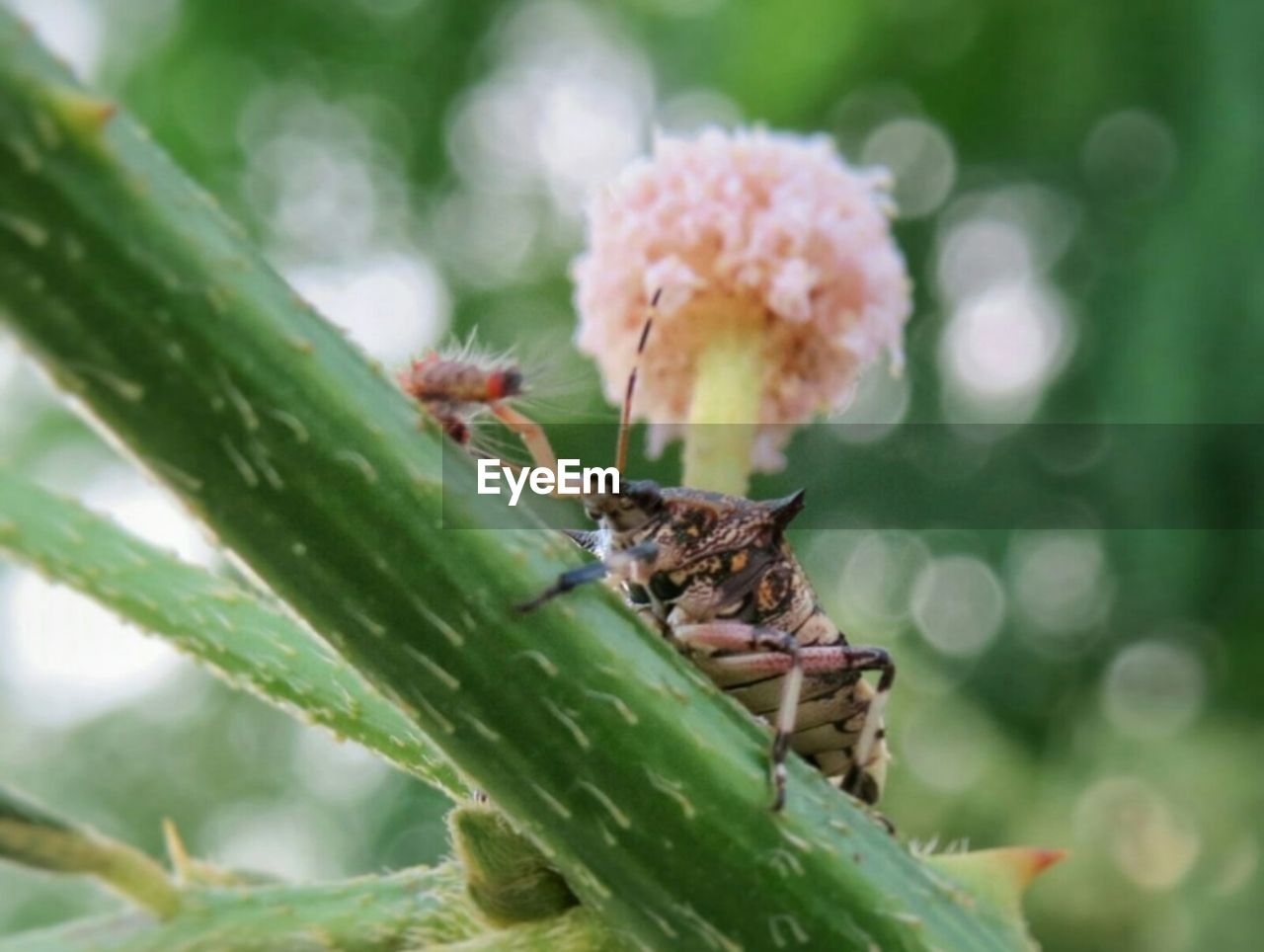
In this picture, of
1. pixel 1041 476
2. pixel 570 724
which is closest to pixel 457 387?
pixel 570 724

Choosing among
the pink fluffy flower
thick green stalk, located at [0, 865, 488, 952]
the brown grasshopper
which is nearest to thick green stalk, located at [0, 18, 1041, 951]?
thick green stalk, located at [0, 865, 488, 952]

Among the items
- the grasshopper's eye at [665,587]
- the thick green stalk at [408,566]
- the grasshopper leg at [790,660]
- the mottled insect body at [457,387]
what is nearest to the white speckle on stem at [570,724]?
the thick green stalk at [408,566]

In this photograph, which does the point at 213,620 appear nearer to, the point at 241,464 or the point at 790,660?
the point at 241,464

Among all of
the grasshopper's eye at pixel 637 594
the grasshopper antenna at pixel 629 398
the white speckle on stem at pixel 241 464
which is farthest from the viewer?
the grasshopper antenna at pixel 629 398

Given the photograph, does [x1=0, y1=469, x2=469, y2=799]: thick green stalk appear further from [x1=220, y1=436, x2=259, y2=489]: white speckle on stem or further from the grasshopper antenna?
the grasshopper antenna

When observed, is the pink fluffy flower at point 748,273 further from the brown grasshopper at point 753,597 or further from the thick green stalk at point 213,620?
the thick green stalk at point 213,620

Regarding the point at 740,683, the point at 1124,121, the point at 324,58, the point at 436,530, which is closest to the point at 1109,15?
the point at 1124,121

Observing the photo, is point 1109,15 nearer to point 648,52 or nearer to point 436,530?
point 648,52

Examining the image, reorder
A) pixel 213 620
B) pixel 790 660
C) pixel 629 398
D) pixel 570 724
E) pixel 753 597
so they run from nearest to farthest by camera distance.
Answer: pixel 570 724, pixel 213 620, pixel 790 660, pixel 753 597, pixel 629 398
